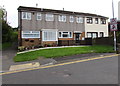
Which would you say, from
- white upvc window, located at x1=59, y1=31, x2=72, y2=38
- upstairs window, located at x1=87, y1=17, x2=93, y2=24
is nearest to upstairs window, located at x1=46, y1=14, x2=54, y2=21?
white upvc window, located at x1=59, y1=31, x2=72, y2=38

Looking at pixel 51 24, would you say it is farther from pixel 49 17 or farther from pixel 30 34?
pixel 30 34

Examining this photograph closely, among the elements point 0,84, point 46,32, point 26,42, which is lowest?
point 0,84

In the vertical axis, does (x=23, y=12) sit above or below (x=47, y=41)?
above

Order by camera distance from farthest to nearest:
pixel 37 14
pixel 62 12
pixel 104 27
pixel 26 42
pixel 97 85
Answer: pixel 104 27 → pixel 62 12 → pixel 37 14 → pixel 26 42 → pixel 97 85

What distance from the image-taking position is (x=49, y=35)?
2102 cm

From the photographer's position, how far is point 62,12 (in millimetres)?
22297

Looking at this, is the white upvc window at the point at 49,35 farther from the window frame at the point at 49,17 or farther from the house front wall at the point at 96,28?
the house front wall at the point at 96,28

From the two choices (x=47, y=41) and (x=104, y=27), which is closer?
(x=47, y=41)

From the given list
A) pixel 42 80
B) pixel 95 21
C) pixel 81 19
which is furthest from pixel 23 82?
pixel 95 21

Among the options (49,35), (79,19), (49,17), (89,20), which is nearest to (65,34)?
(49,35)

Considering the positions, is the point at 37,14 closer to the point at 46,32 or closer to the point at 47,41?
the point at 46,32

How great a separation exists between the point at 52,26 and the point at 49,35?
1667 millimetres

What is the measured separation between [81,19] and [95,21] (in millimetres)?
3464

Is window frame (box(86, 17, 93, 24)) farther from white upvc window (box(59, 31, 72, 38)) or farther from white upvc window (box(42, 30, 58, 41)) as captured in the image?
white upvc window (box(42, 30, 58, 41))
